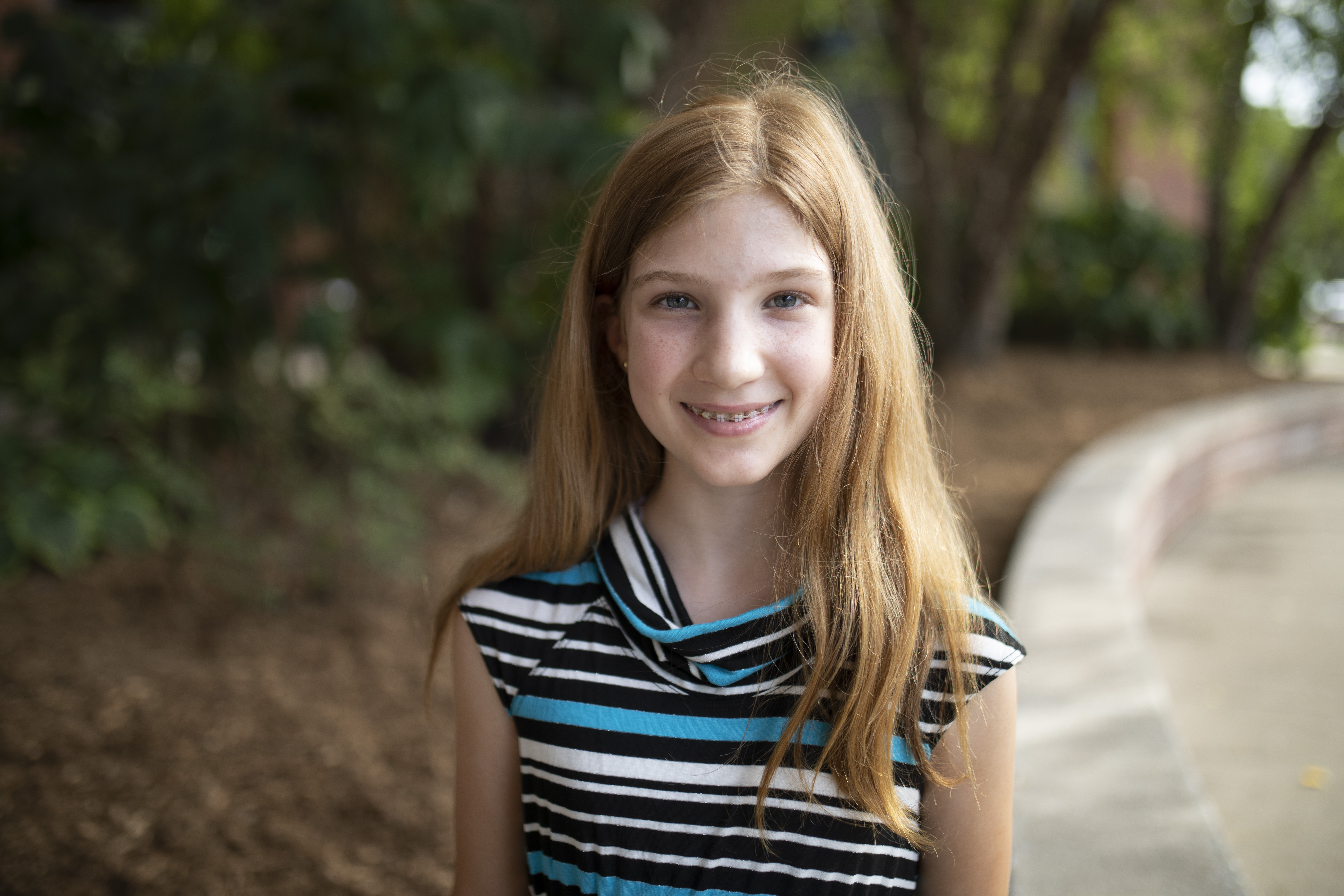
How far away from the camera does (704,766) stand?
1253mm

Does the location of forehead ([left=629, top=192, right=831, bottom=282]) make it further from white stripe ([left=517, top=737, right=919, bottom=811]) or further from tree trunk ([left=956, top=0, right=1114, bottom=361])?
tree trunk ([left=956, top=0, right=1114, bottom=361])

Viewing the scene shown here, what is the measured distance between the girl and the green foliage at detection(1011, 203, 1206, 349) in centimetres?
924

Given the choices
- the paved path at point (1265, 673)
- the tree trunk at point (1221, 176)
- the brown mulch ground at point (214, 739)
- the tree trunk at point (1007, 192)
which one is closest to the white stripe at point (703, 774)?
the brown mulch ground at point (214, 739)

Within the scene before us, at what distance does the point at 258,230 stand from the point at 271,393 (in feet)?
3.17

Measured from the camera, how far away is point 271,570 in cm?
339

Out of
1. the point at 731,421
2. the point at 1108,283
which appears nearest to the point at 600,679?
the point at 731,421

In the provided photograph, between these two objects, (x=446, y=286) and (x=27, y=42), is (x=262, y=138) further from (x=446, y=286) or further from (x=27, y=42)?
(x=446, y=286)

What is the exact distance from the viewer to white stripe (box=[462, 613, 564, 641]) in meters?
1.34

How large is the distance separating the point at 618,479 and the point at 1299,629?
3690 mm

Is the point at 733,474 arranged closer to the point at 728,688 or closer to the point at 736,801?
the point at 728,688

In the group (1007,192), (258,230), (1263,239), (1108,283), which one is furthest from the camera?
(1108,283)

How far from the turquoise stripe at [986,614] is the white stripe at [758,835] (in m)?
0.32

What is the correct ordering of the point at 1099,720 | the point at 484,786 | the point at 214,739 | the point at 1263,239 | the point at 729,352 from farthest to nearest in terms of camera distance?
the point at 1263,239 → the point at 214,739 → the point at 1099,720 → the point at 484,786 → the point at 729,352

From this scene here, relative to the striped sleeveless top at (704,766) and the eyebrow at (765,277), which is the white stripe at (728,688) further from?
the eyebrow at (765,277)
